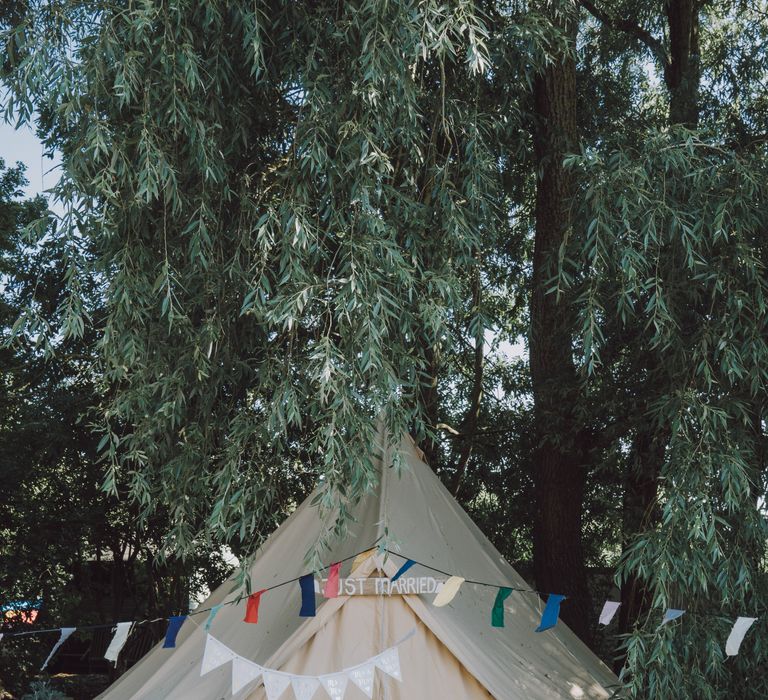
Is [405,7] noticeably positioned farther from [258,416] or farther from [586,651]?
[586,651]

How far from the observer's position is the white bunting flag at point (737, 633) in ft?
11.6

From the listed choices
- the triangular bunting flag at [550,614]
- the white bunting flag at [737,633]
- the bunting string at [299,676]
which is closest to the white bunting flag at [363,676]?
the bunting string at [299,676]

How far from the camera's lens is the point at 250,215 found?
4.16 m

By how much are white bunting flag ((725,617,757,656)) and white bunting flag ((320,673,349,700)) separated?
4.96 ft

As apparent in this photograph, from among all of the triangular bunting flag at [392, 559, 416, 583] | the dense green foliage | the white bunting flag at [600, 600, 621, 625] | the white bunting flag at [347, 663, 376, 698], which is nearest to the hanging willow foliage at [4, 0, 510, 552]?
the dense green foliage

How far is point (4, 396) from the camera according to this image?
8.01m

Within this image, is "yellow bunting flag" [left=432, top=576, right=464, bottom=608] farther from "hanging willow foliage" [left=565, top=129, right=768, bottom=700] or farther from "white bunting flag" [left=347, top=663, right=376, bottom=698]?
"hanging willow foliage" [left=565, top=129, right=768, bottom=700]

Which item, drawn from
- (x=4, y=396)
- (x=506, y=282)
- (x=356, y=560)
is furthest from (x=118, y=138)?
(x=4, y=396)

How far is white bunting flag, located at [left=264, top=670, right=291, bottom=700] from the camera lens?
3551 mm

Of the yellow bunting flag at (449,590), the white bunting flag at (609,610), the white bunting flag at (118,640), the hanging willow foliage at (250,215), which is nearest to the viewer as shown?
the hanging willow foliage at (250,215)

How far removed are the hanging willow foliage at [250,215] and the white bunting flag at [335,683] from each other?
25.2 inches

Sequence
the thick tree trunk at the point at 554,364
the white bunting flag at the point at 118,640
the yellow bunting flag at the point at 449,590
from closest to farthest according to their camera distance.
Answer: the yellow bunting flag at the point at 449,590 < the white bunting flag at the point at 118,640 < the thick tree trunk at the point at 554,364

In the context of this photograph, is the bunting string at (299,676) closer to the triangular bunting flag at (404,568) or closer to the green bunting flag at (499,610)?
the triangular bunting flag at (404,568)

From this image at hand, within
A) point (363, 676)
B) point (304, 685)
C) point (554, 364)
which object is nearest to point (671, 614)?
point (363, 676)
